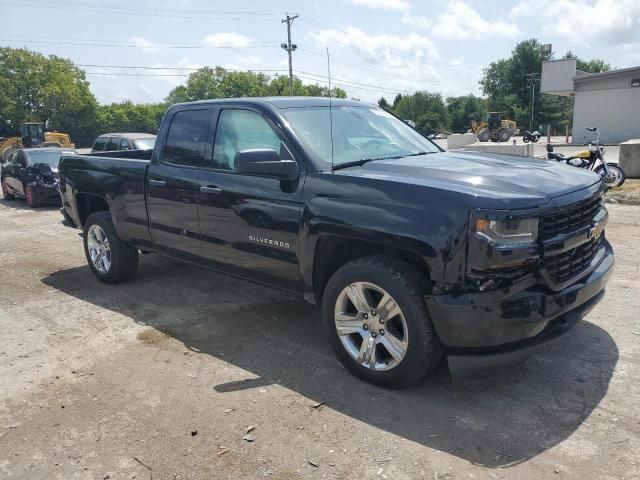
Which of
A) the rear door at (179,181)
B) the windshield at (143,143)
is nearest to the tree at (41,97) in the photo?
the windshield at (143,143)

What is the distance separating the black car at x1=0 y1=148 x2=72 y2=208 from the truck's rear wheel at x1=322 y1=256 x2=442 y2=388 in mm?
10599

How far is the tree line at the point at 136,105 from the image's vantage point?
2419 inches

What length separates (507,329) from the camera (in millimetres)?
3129

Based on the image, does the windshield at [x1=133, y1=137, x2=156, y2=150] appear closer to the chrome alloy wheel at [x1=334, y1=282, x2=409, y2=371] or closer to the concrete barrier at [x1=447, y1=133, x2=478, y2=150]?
the chrome alloy wheel at [x1=334, y1=282, x2=409, y2=371]

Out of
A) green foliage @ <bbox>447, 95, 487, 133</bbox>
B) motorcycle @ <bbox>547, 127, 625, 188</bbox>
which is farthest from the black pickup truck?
green foliage @ <bbox>447, 95, 487, 133</bbox>

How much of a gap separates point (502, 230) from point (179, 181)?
9.60 feet

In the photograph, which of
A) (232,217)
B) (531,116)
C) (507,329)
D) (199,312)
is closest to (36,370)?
(199,312)

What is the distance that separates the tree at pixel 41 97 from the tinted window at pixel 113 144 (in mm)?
52228

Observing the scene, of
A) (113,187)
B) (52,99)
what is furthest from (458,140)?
(52,99)

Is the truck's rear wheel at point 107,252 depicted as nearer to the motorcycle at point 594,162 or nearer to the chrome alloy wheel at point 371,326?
the chrome alloy wheel at point 371,326

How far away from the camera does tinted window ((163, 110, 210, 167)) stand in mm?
4840

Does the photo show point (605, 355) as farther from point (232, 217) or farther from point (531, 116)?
point (531, 116)

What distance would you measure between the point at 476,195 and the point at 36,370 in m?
3.44

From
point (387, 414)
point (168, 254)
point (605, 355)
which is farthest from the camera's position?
point (168, 254)
